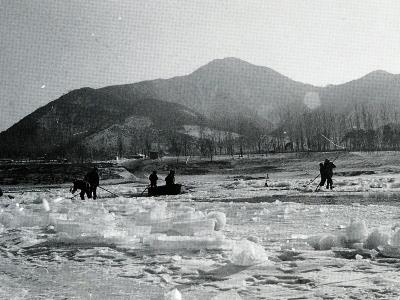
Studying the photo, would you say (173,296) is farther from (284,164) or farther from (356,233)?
(284,164)

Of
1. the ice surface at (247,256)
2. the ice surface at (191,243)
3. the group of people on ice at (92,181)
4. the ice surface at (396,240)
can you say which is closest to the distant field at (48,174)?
the group of people on ice at (92,181)

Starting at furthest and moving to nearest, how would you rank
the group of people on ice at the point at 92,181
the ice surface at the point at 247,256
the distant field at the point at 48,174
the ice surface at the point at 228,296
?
the distant field at the point at 48,174, the group of people on ice at the point at 92,181, the ice surface at the point at 247,256, the ice surface at the point at 228,296

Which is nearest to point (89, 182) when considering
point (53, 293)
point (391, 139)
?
point (53, 293)

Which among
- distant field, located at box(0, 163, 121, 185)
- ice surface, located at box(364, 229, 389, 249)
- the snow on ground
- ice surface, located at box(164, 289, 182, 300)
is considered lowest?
distant field, located at box(0, 163, 121, 185)

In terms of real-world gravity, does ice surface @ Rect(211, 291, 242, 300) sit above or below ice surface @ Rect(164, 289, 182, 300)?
below

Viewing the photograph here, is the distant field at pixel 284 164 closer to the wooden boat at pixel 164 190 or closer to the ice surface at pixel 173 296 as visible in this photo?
the wooden boat at pixel 164 190

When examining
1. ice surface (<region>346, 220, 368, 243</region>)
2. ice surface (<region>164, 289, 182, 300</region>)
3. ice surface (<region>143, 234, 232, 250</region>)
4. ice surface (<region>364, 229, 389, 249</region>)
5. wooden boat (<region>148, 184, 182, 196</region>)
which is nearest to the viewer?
ice surface (<region>164, 289, 182, 300</region>)

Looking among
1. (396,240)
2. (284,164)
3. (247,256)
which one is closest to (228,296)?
(247,256)

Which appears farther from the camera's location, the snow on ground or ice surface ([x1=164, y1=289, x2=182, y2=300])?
the snow on ground

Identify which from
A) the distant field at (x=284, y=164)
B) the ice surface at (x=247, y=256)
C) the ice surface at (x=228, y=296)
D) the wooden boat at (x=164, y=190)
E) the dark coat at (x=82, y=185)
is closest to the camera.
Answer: the ice surface at (x=228, y=296)

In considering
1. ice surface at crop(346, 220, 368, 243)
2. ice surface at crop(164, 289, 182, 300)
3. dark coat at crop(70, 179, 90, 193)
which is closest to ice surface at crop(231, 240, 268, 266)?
ice surface at crop(164, 289, 182, 300)

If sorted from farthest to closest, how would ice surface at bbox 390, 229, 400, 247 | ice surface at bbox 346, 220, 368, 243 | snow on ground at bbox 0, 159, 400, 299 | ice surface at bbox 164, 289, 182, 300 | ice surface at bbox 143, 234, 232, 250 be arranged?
ice surface at bbox 143, 234, 232, 250
ice surface at bbox 346, 220, 368, 243
ice surface at bbox 390, 229, 400, 247
snow on ground at bbox 0, 159, 400, 299
ice surface at bbox 164, 289, 182, 300

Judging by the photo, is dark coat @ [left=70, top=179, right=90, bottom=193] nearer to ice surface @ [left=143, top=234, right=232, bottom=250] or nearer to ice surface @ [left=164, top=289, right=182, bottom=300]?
ice surface @ [left=143, top=234, right=232, bottom=250]

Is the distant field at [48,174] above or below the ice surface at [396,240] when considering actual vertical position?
below
